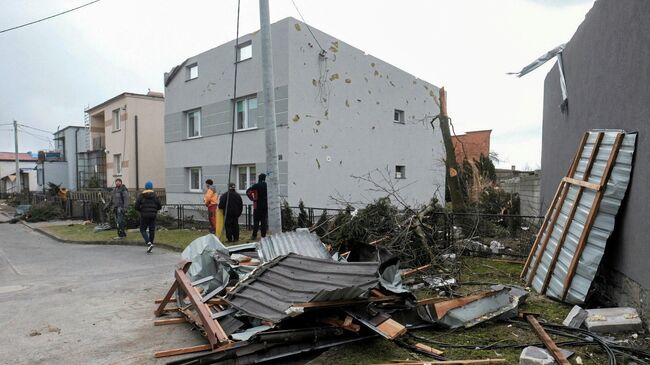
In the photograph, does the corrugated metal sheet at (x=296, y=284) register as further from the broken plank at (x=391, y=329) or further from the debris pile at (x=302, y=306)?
the broken plank at (x=391, y=329)

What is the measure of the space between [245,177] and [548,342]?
1196cm

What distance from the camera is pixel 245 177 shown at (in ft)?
47.9

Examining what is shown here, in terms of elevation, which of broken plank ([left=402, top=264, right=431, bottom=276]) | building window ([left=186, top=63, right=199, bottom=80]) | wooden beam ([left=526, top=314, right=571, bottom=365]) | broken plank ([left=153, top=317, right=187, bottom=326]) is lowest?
broken plank ([left=153, top=317, right=187, bottom=326])

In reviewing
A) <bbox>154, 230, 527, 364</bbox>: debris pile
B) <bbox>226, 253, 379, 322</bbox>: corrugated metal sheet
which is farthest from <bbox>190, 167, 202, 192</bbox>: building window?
<bbox>226, 253, 379, 322</bbox>: corrugated metal sheet

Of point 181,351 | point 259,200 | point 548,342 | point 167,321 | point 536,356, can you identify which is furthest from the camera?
point 259,200

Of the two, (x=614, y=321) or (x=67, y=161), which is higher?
(x=67, y=161)

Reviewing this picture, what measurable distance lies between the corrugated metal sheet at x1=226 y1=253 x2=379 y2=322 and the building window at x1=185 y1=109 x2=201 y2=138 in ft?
41.8

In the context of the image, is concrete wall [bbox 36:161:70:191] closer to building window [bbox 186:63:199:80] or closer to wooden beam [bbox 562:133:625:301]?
building window [bbox 186:63:199:80]

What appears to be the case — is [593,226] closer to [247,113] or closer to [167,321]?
[167,321]

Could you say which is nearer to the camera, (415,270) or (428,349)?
→ (428,349)

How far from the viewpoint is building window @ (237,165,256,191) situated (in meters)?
14.4

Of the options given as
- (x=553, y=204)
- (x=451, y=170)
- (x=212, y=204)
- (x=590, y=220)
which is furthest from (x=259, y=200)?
(x=590, y=220)

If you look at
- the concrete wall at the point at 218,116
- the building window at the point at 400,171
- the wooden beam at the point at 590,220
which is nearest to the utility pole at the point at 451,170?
the concrete wall at the point at 218,116

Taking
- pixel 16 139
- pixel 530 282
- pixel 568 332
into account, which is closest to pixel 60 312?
pixel 568 332
